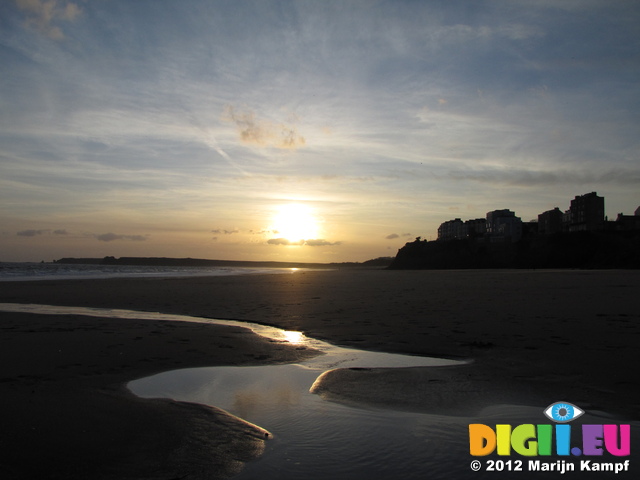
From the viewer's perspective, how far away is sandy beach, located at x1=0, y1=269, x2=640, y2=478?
398 centimetres

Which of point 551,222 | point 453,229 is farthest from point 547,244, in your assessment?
point 453,229

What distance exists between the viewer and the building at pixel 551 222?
109250 mm

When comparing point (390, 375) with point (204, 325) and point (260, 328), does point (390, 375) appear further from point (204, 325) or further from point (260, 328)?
point (204, 325)

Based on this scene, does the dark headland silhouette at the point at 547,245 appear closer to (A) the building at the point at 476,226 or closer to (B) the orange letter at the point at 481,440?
(A) the building at the point at 476,226

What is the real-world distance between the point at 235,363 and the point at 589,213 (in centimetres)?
11371

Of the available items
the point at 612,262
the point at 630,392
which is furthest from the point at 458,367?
the point at 612,262

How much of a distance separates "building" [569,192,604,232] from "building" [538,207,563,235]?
15.4 ft

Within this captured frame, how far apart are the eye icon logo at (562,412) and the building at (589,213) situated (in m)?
108

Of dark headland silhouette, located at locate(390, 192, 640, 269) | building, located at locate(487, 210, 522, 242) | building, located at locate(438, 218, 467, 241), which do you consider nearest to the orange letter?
dark headland silhouette, located at locate(390, 192, 640, 269)

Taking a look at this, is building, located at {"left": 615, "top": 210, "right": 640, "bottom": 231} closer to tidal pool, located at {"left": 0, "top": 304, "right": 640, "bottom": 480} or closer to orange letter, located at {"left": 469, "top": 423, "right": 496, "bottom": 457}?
tidal pool, located at {"left": 0, "top": 304, "right": 640, "bottom": 480}

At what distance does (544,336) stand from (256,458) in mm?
7534

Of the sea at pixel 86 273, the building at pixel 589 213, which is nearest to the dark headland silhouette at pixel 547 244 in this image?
the building at pixel 589 213

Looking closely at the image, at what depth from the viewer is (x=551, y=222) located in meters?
111

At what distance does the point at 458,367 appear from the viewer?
723 cm
